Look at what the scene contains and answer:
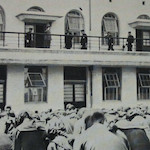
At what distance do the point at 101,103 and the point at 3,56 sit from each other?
5153 mm

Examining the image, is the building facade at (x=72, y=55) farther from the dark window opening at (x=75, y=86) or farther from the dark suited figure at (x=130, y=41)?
the dark suited figure at (x=130, y=41)

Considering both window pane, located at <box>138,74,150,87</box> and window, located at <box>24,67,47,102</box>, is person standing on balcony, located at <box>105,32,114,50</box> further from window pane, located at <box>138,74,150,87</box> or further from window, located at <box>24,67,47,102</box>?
window, located at <box>24,67,47,102</box>

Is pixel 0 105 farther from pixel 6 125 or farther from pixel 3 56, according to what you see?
pixel 6 125

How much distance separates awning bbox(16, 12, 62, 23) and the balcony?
68cm

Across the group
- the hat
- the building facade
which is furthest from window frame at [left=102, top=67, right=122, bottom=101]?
the hat

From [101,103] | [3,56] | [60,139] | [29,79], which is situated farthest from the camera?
[101,103]

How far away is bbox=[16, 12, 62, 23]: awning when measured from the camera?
18.1 metres

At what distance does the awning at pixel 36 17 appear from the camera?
18078 millimetres

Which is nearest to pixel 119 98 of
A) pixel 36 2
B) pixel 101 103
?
pixel 101 103

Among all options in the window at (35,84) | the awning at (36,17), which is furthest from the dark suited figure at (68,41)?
the window at (35,84)

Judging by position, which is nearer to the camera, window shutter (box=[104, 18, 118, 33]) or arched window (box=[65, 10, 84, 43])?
arched window (box=[65, 10, 84, 43])

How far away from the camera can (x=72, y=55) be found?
18.0 meters

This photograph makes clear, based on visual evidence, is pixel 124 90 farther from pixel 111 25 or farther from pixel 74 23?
pixel 74 23

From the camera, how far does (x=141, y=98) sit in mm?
20188
